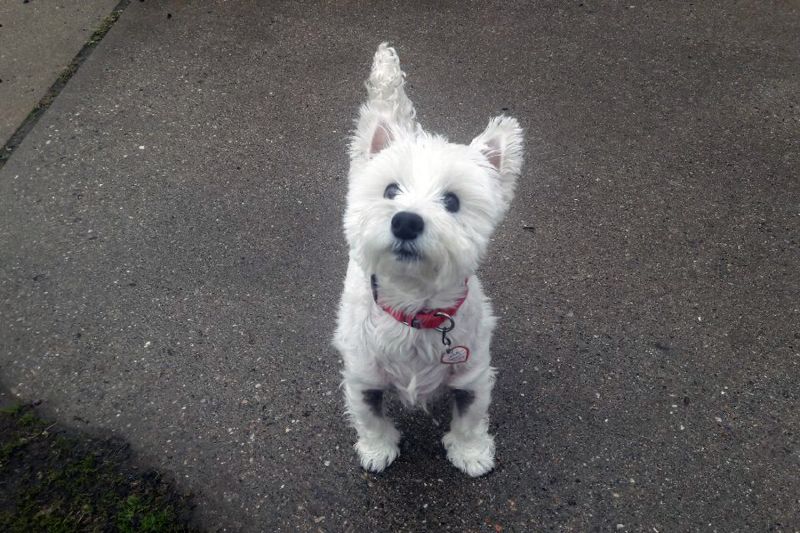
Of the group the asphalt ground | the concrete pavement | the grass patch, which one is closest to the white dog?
the asphalt ground

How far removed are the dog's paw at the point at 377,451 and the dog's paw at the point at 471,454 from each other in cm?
33

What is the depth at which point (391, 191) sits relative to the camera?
2.46 m

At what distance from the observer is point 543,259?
4.16 metres

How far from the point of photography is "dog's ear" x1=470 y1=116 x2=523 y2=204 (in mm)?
2637

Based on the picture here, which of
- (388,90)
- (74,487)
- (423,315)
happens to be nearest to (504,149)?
(388,90)

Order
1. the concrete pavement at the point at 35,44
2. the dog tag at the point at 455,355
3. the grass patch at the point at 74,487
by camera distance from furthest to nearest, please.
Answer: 1. the concrete pavement at the point at 35,44
2. the grass patch at the point at 74,487
3. the dog tag at the point at 455,355

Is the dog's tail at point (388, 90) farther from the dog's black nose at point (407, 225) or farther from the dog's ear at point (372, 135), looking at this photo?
the dog's black nose at point (407, 225)

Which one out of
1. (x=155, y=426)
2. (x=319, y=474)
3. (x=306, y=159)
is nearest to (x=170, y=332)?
(x=155, y=426)

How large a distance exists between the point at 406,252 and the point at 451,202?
0.34 metres

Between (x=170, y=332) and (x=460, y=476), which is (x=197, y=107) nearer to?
(x=170, y=332)

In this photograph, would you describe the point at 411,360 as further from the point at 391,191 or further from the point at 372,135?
the point at 372,135

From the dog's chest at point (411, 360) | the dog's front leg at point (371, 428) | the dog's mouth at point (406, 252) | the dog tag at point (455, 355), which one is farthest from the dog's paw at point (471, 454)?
the dog's mouth at point (406, 252)

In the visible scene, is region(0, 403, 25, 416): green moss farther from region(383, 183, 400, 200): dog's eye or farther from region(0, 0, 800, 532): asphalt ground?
region(383, 183, 400, 200): dog's eye

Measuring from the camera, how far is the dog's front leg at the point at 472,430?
2914 millimetres
